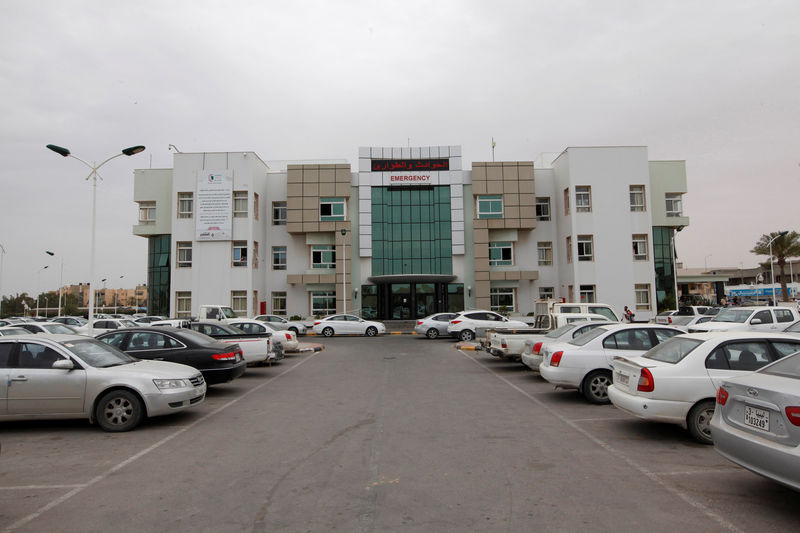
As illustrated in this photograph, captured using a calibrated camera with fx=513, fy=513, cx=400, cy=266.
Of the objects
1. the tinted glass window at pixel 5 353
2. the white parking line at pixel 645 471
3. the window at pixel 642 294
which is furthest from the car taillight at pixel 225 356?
the window at pixel 642 294

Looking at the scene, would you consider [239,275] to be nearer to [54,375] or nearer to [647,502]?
[54,375]

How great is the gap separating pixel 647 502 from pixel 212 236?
36374 millimetres

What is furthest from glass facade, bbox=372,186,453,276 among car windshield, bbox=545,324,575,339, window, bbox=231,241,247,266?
car windshield, bbox=545,324,575,339

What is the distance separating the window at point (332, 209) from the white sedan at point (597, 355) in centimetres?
3099

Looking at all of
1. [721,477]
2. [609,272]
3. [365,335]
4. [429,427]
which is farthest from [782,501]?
[609,272]

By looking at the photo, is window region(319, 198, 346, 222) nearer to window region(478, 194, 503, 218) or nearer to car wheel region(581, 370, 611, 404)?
window region(478, 194, 503, 218)

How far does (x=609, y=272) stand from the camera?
37.2 m

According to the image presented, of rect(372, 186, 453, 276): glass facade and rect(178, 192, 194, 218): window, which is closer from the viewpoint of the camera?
rect(178, 192, 194, 218): window

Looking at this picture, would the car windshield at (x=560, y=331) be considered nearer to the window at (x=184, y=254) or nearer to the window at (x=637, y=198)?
the window at (x=637, y=198)

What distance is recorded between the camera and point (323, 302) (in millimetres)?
40188

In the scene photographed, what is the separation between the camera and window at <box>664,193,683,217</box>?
39.9 meters

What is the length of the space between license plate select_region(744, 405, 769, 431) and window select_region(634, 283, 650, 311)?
35313 mm

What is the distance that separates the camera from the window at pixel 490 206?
3962 centimetres

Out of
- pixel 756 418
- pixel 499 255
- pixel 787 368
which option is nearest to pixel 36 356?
pixel 756 418
